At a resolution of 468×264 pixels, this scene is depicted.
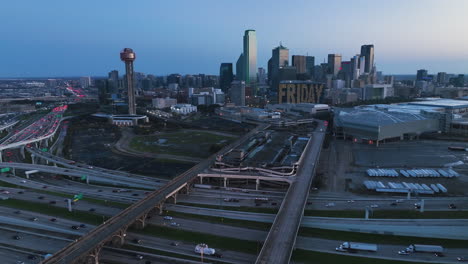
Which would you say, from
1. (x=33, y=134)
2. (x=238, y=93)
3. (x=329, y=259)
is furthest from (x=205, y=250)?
(x=238, y=93)

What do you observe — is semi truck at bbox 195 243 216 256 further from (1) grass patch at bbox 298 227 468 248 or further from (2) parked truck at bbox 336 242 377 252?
(2) parked truck at bbox 336 242 377 252

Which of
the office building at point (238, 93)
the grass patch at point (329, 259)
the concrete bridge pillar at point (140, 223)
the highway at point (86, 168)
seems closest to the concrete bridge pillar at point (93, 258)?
the concrete bridge pillar at point (140, 223)

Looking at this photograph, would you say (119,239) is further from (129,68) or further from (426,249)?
(129,68)

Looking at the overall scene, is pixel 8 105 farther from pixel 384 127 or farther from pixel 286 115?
pixel 384 127

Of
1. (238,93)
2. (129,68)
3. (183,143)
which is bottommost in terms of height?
(183,143)

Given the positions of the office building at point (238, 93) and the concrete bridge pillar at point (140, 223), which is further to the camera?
the office building at point (238, 93)

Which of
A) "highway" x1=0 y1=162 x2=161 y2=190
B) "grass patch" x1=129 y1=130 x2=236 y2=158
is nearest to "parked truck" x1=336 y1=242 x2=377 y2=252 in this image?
"highway" x1=0 y1=162 x2=161 y2=190

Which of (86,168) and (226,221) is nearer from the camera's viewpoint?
(226,221)

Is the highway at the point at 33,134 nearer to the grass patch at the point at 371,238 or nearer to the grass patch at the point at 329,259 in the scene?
the grass patch at the point at 371,238
